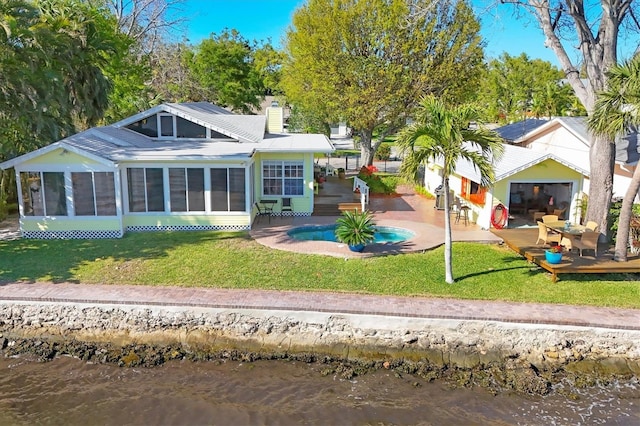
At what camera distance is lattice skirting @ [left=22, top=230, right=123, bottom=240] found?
18094 millimetres

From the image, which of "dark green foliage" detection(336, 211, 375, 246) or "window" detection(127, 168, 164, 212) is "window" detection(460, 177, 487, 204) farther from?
"window" detection(127, 168, 164, 212)

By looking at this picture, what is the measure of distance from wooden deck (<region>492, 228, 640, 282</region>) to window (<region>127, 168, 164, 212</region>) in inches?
521

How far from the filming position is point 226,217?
19.4 m

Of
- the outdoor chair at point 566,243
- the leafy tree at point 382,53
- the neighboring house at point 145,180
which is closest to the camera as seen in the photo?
the outdoor chair at point 566,243

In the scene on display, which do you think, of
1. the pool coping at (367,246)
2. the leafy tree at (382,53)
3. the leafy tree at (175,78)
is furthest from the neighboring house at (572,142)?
the leafy tree at (175,78)

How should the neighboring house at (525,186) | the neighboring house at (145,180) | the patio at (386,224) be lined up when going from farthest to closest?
the neighboring house at (525,186), the neighboring house at (145,180), the patio at (386,224)

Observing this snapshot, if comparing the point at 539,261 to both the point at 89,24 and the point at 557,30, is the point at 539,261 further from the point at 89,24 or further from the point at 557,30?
the point at 89,24

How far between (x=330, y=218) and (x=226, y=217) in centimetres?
492

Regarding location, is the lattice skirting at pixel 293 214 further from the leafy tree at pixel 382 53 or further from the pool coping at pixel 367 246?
the leafy tree at pixel 382 53

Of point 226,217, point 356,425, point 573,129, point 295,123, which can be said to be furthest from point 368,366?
point 295,123

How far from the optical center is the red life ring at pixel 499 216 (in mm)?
19219

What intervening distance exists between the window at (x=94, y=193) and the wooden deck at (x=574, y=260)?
14.7m

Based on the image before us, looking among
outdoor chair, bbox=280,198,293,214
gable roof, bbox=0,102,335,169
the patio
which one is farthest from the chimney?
outdoor chair, bbox=280,198,293,214

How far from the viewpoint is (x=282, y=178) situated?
72.3ft
